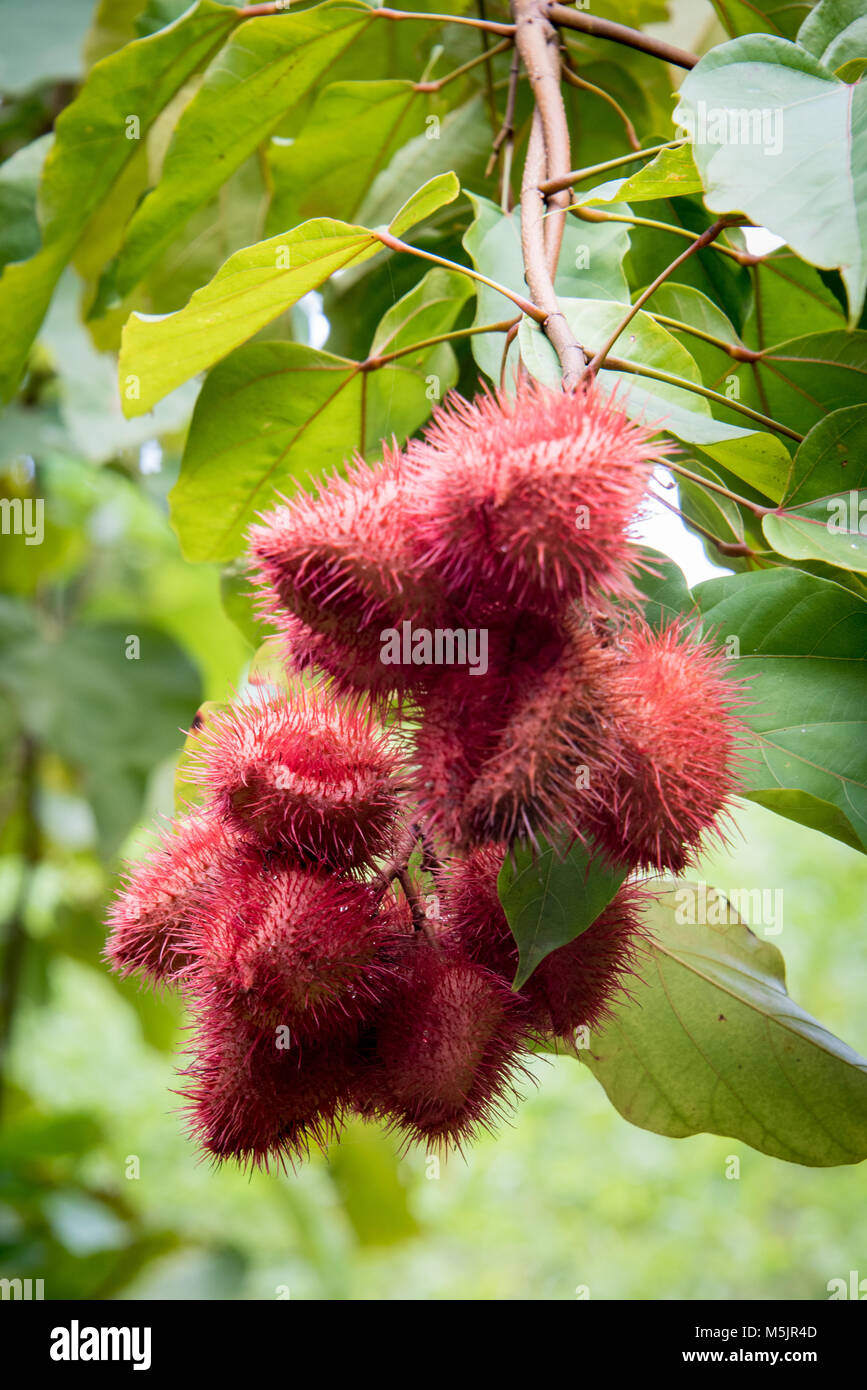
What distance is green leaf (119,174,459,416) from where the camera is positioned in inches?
30.8

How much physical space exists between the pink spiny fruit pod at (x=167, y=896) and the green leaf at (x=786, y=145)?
0.46 m

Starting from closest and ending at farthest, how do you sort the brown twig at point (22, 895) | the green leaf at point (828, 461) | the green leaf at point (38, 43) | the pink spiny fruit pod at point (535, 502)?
the pink spiny fruit pod at point (535, 502) → the green leaf at point (828, 461) → the green leaf at point (38, 43) → the brown twig at point (22, 895)

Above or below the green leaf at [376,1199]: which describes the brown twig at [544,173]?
above

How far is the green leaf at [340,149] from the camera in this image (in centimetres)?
112

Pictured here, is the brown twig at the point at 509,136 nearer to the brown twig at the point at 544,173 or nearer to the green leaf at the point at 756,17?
the brown twig at the point at 544,173

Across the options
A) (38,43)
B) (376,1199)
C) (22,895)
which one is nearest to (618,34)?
(38,43)

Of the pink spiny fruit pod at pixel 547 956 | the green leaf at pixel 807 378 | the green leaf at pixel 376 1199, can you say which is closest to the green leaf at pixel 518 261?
the green leaf at pixel 807 378

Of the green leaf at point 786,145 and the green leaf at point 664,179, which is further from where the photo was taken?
the green leaf at point 664,179

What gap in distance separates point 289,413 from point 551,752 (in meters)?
0.54

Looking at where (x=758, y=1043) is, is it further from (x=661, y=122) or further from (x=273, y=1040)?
(x=661, y=122)

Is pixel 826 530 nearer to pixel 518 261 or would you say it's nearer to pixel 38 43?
pixel 518 261

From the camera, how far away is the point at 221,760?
67 cm

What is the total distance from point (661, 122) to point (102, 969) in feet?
5.85

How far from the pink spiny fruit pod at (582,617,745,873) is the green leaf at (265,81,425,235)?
0.75 metres
